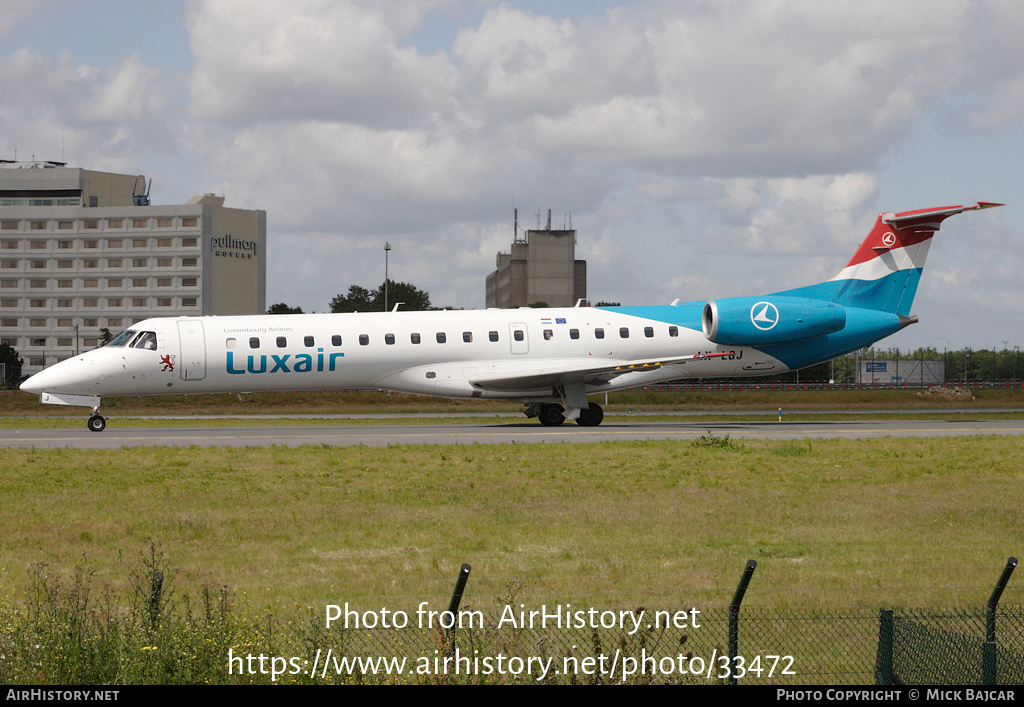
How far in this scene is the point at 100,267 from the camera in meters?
143

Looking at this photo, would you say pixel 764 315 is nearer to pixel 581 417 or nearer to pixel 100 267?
pixel 581 417

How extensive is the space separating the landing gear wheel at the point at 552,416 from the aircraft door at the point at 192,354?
11.0 m

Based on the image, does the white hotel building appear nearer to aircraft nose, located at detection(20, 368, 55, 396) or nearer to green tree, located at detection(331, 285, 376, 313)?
green tree, located at detection(331, 285, 376, 313)

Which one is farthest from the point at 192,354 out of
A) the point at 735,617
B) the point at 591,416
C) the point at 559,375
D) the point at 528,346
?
the point at 735,617

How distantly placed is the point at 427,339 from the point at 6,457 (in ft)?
44.2

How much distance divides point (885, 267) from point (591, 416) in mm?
11633

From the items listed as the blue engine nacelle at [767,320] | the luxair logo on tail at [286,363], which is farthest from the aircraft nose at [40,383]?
the blue engine nacelle at [767,320]

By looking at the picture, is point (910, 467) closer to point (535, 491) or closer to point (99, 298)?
point (535, 491)

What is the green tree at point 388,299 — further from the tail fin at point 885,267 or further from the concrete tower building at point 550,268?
the tail fin at point 885,267

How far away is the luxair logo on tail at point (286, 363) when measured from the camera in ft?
103

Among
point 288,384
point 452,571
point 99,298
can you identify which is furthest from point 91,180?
point 452,571

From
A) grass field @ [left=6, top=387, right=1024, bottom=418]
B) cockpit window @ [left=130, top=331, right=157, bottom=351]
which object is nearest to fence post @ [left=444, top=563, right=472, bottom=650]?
cockpit window @ [left=130, top=331, right=157, bottom=351]

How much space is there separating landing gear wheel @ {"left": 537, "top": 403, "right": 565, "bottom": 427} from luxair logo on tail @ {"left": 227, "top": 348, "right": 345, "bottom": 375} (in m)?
7.18

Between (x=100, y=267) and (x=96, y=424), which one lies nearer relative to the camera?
(x=96, y=424)
